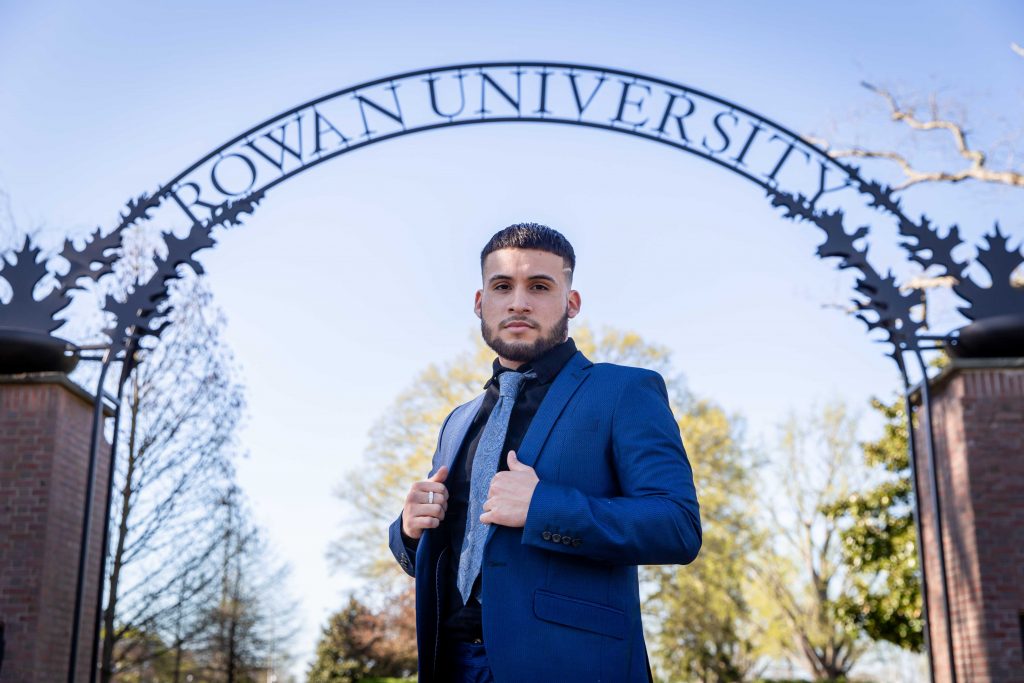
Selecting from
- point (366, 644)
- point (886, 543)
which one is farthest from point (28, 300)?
point (366, 644)

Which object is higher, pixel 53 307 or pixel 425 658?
pixel 53 307

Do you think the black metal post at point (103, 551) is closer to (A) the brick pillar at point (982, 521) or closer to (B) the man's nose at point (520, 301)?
(B) the man's nose at point (520, 301)

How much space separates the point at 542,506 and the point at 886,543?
16146 mm

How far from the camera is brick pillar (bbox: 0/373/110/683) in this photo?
5734 mm

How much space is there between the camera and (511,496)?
1.96 m

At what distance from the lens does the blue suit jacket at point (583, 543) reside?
191 centimetres

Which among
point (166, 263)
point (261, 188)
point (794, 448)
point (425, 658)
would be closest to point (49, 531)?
point (166, 263)

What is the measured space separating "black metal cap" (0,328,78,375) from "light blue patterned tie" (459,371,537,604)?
16.0ft

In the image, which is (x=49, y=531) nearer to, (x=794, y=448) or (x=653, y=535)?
(x=653, y=535)

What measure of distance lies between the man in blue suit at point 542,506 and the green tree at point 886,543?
15.2 metres

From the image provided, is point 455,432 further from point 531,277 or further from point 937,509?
point 937,509

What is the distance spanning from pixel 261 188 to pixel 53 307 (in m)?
1.75

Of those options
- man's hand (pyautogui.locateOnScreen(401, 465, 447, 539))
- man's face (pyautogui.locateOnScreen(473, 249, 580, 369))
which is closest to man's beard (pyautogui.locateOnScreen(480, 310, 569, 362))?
man's face (pyautogui.locateOnScreen(473, 249, 580, 369))

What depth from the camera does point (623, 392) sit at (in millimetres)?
2182
